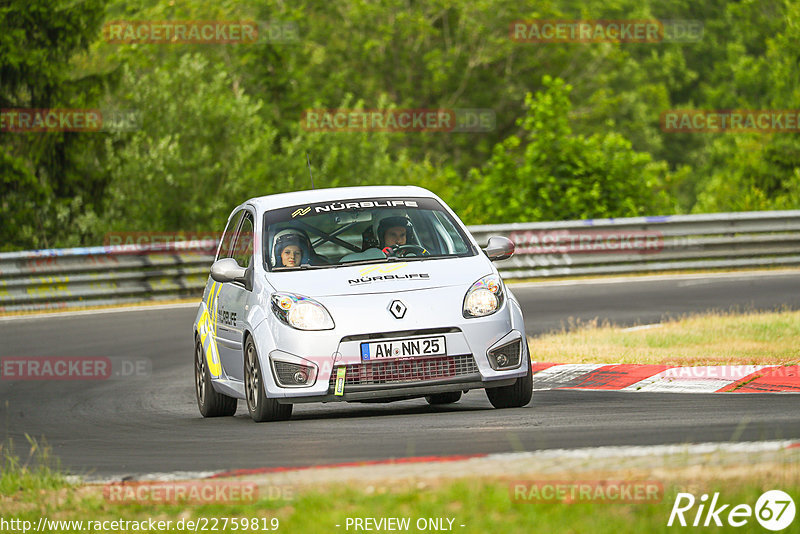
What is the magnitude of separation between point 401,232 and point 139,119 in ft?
66.9

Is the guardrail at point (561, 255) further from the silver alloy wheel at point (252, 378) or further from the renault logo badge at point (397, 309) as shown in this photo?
the renault logo badge at point (397, 309)

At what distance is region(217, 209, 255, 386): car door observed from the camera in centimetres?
930

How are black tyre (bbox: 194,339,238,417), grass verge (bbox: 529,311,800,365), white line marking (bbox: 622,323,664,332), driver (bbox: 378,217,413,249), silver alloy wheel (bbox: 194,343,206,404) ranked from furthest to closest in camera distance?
1. white line marking (bbox: 622,323,664,332)
2. grass verge (bbox: 529,311,800,365)
3. silver alloy wheel (bbox: 194,343,206,404)
4. black tyre (bbox: 194,339,238,417)
5. driver (bbox: 378,217,413,249)

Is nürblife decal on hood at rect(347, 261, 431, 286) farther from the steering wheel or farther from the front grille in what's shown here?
the front grille

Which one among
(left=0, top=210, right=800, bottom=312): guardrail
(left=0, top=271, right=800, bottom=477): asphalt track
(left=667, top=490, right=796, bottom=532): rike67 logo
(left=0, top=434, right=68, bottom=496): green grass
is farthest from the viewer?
(left=0, top=210, right=800, bottom=312): guardrail

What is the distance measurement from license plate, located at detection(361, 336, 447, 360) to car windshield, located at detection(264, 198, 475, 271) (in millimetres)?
989

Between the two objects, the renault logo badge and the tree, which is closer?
the renault logo badge

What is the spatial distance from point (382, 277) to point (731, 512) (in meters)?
4.30

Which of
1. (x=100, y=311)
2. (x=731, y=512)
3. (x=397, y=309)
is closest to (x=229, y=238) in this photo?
(x=397, y=309)

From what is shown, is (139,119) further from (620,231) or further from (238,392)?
(238,392)

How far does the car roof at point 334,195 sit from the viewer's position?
989cm

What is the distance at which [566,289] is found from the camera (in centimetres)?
2017

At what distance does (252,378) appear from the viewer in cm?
A: 897

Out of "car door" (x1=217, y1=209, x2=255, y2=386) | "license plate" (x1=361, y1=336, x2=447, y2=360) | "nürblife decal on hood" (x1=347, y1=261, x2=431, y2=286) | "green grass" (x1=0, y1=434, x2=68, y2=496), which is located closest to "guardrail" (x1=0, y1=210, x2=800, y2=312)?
"car door" (x1=217, y1=209, x2=255, y2=386)
